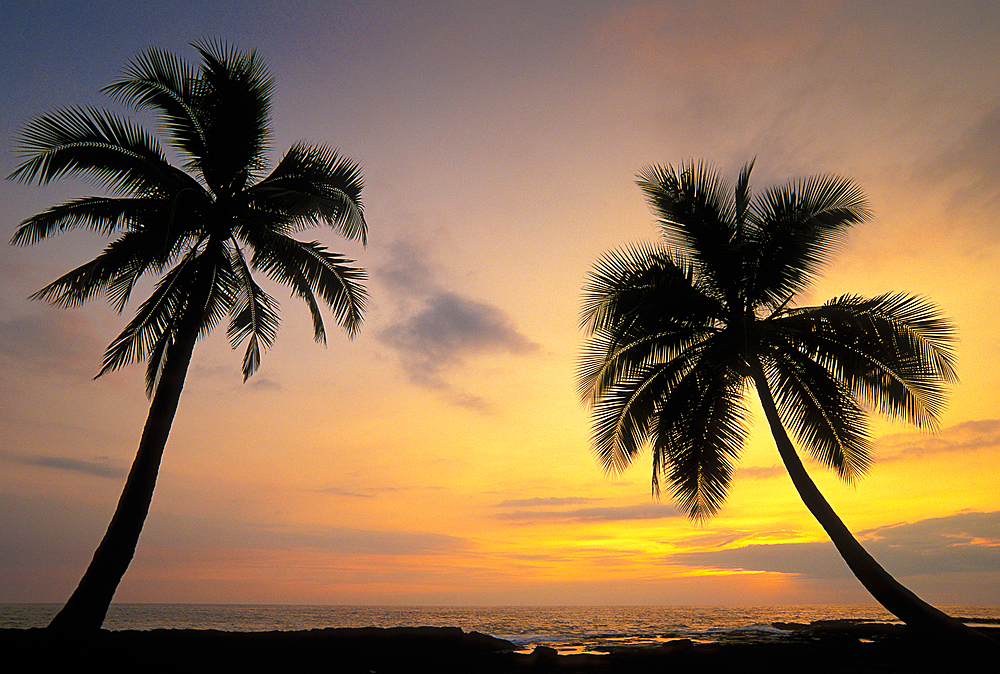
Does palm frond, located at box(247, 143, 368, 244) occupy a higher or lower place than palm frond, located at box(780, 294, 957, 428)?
higher

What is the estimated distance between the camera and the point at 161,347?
14.4m

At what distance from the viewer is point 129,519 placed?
1101 centimetres

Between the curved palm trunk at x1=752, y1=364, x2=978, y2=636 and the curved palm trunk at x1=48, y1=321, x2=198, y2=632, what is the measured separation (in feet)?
45.3

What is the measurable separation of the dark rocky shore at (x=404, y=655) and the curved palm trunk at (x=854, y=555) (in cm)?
46

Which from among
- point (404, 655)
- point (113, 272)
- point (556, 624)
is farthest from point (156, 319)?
point (556, 624)

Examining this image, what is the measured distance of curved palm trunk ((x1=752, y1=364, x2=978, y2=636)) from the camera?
495 inches

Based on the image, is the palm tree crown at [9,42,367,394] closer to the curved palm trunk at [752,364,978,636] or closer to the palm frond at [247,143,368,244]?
the palm frond at [247,143,368,244]

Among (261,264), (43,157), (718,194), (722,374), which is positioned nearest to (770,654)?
(722,374)

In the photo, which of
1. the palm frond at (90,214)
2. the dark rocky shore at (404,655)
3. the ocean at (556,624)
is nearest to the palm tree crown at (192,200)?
the palm frond at (90,214)

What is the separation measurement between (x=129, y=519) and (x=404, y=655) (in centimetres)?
716

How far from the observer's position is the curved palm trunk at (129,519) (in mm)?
10180

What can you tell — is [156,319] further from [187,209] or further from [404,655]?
[404,655]

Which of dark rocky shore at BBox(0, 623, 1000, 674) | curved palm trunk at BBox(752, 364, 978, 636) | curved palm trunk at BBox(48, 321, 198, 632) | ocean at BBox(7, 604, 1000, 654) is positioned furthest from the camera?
ocean at BBox(7, 604, 1000, 654)

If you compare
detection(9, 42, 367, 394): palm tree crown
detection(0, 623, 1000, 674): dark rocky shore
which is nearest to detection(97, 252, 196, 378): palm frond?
detection(9, 42, 367, 394): palm tree crown
